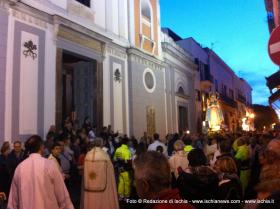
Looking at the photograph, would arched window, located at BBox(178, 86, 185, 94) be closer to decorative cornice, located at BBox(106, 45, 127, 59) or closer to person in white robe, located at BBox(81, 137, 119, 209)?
decorative cornice, located at BBox(106, 45, 127, 59)

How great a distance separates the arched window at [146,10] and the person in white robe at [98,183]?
14957 millimetres

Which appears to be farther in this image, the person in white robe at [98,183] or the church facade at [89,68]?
the church facade at [89,68]

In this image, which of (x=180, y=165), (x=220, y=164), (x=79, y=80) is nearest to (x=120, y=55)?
(x=79, y=80)

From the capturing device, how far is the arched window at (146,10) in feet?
68.0

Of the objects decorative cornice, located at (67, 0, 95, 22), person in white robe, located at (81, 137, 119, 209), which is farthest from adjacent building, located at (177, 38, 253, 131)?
person in white robe, located at (81, 137, 119, 209)

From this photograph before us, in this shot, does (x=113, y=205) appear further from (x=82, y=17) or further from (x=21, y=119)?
(x=82, y=17)

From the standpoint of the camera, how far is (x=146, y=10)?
21.1 meters

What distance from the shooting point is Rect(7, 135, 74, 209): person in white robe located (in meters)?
4.46

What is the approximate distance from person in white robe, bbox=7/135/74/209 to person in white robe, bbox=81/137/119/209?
221cm

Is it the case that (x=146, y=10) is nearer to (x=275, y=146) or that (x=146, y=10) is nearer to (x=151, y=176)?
(x=275, y=146)

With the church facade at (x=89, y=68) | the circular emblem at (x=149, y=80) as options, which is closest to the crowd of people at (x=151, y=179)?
the church facade at (x=89, y=68)

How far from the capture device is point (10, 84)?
11547 mm

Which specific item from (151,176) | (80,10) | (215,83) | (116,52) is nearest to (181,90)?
(116,52)

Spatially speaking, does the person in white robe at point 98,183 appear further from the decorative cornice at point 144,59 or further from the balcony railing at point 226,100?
the balcony railing at point 226,100
